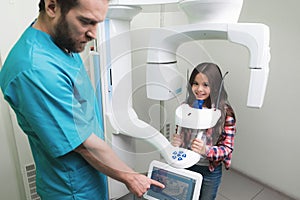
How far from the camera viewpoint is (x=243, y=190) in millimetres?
1659

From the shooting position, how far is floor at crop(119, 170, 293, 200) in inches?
62.5

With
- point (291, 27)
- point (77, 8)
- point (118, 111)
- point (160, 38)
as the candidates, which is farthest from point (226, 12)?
point (291, 27)

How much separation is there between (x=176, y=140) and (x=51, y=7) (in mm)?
578

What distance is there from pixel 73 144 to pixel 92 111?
0.13 m

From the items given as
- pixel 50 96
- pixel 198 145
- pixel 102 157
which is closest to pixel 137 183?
pixel 102 157

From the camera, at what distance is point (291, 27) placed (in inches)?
54.1

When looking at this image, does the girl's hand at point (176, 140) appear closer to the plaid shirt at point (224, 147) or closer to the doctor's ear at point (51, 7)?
the plaid shirt at point (224, 147)

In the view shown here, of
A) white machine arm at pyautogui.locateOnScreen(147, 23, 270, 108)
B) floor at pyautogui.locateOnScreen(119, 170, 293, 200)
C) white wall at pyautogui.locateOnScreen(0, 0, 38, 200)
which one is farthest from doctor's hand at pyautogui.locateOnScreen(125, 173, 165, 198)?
floor at pyautogui.locateOnScreen(119, 170, 293, 200)

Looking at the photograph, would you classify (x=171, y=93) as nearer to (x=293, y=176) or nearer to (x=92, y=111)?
(x=92, y=111)

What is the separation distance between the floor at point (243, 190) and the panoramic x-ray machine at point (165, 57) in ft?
3.33

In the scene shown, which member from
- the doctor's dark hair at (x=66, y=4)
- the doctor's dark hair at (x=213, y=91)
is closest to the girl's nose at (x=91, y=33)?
the doctor's dark hair at (x=66, y=4)

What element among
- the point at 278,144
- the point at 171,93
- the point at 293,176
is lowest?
the point at 293,176

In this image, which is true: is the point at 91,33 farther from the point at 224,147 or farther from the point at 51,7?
the point at 224,147

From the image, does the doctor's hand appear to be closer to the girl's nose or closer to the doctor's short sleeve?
the doctor's short sleeve
